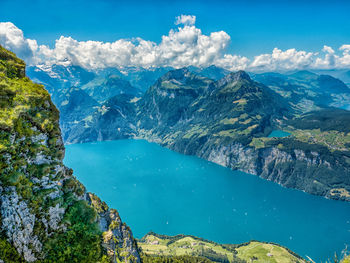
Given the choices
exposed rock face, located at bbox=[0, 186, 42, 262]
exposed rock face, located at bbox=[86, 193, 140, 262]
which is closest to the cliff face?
exposed rock face, located at bbox=[0, 186, 42, 262]

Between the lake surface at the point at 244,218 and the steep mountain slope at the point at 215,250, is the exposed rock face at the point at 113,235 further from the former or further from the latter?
the lake surface at the point at 244,218

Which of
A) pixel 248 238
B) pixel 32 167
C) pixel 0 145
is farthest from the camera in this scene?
pixel 248 238

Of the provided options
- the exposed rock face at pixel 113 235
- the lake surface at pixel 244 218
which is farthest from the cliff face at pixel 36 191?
the lake surface at pixel 244 218

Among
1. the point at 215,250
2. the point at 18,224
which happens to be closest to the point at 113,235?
the point at 18,224

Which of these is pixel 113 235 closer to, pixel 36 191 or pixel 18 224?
pixel 36 191

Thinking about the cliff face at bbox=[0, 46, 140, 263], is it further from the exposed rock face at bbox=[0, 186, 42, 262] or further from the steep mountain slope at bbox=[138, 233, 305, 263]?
the steep mountain slope at bbox=[138, 233, 305, 263]

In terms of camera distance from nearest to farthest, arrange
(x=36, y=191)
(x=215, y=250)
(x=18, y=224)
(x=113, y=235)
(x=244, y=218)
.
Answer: (x=18, y=224) < (x=36, y=191) < (x=113, y=235) < (x=215, y=250) < (x=244, y=218)

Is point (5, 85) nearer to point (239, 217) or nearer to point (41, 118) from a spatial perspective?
point (41, 118)

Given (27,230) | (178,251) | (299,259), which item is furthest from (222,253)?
(27,230)
